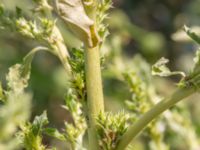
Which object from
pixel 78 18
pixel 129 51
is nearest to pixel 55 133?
pixel 78 18

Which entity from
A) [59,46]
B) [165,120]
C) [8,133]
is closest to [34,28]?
[59,46]

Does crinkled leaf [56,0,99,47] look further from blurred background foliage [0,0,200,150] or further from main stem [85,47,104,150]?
blurred background foliage [0,0,200,150]

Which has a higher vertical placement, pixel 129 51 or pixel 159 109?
pixel 129 51

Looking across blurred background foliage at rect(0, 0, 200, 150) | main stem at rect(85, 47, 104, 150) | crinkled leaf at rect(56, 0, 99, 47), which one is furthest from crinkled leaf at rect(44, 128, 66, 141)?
blurred background foliage at rect(0, 0, 200, 150)

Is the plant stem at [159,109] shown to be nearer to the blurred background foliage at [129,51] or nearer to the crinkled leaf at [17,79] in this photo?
the crinkled leaf at [17,79]

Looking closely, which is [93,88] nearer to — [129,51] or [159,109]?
[159,109]

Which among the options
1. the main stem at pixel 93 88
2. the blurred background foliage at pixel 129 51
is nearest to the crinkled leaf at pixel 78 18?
the main stem at pixel 93 88
